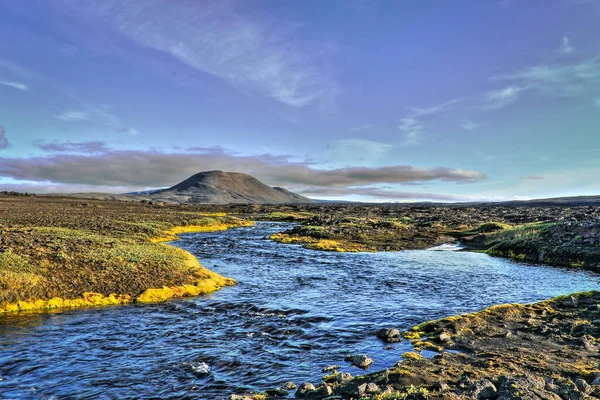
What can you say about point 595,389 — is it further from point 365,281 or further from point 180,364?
point 365,281

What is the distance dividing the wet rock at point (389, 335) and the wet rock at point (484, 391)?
19.0 ft

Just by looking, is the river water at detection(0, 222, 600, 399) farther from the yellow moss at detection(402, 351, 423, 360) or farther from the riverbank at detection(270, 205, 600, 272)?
the riverbank at detection(270, 205, 600, 272)

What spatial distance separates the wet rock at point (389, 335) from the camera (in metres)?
15.7

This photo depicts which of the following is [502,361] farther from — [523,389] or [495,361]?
[523,389]

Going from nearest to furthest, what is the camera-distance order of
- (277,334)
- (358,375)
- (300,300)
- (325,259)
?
(358,375) → (277,334) → (300,300) → (325,259)

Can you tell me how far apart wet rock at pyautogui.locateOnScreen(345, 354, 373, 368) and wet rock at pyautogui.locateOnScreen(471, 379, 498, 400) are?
402 cm

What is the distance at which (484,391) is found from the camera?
964cm

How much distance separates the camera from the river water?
39.4 ft

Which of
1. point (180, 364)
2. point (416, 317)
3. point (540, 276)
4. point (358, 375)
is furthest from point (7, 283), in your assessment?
point (540, 276)

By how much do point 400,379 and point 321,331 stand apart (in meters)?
6.67

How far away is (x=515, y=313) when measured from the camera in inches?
749

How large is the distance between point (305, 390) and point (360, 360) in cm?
318

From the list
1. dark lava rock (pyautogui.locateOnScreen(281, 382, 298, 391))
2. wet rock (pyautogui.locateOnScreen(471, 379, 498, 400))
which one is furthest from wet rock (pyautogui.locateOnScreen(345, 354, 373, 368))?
wet rock (pyautogui.locateOnScreen(471, 379, 498, 400))

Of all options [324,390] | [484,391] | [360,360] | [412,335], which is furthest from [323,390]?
[412,335]
